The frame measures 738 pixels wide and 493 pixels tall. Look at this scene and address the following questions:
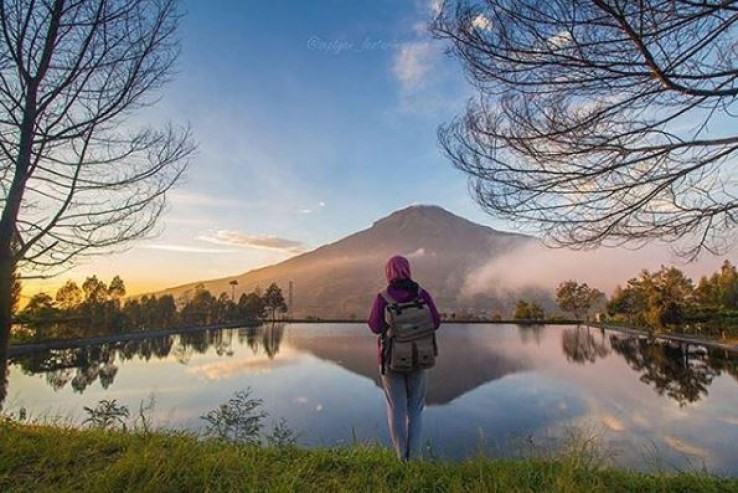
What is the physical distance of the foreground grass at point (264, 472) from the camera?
196 cm

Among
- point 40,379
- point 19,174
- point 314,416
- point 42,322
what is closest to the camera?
point 19,174

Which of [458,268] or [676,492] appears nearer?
[676,492]

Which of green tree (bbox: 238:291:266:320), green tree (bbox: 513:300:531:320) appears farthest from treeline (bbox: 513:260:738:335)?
green tree (bbox: 238:291:266:320)

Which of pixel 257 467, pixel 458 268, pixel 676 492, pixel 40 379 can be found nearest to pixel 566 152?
pixel 676 492

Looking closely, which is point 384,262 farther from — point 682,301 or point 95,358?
point 95,358

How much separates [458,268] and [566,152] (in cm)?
14450

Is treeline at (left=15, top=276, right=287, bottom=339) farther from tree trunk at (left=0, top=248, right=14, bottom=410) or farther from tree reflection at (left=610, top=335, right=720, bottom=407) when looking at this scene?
tree reflection at (left=610, top=335, right=720, bottom=407)

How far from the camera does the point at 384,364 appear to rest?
101 inches

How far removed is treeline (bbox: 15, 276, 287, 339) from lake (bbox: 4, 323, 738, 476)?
3.35m

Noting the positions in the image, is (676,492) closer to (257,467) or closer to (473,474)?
(473,474)

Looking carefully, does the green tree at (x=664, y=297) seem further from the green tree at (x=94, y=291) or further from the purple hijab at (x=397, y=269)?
the green tree at (x=94, y=291)

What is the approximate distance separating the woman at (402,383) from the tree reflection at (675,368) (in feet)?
42.0

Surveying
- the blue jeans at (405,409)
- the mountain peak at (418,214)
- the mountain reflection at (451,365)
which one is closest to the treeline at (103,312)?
the mountain reflection at (451,365)

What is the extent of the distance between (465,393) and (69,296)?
2900 cm
